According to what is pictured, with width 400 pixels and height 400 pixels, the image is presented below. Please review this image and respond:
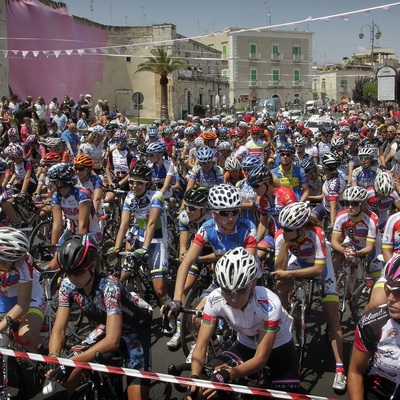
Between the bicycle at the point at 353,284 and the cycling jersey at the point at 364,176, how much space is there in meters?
2.97

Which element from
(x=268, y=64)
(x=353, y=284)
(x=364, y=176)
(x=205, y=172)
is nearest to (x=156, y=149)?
(x=205, y=172)

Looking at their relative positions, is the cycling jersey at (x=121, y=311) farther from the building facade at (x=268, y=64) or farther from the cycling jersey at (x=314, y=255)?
the building facade at (x=268, y=64)

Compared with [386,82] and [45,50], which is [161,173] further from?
[45,50]

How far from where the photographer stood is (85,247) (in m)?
3.87

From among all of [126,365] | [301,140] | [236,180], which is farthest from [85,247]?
[301,140]

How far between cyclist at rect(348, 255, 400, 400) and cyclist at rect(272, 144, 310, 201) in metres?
4.99

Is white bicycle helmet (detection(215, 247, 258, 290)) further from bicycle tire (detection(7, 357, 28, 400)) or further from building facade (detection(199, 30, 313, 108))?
building facade (detection(199, 30, 313, 108))

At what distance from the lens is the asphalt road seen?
4.95 meters

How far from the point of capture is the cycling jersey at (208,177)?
9.08 metres

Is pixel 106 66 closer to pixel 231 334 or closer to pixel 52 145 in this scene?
pixel 52 145

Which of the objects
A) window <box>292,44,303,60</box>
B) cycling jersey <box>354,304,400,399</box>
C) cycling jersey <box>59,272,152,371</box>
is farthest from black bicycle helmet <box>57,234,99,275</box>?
window <box>292,44,303,60</box>

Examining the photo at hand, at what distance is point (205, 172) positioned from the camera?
9094mm

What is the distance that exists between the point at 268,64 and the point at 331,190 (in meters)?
80.3

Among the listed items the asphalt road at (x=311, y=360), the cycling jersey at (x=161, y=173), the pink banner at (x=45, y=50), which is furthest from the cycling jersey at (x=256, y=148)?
the pink banner at (x=45, y=50)
